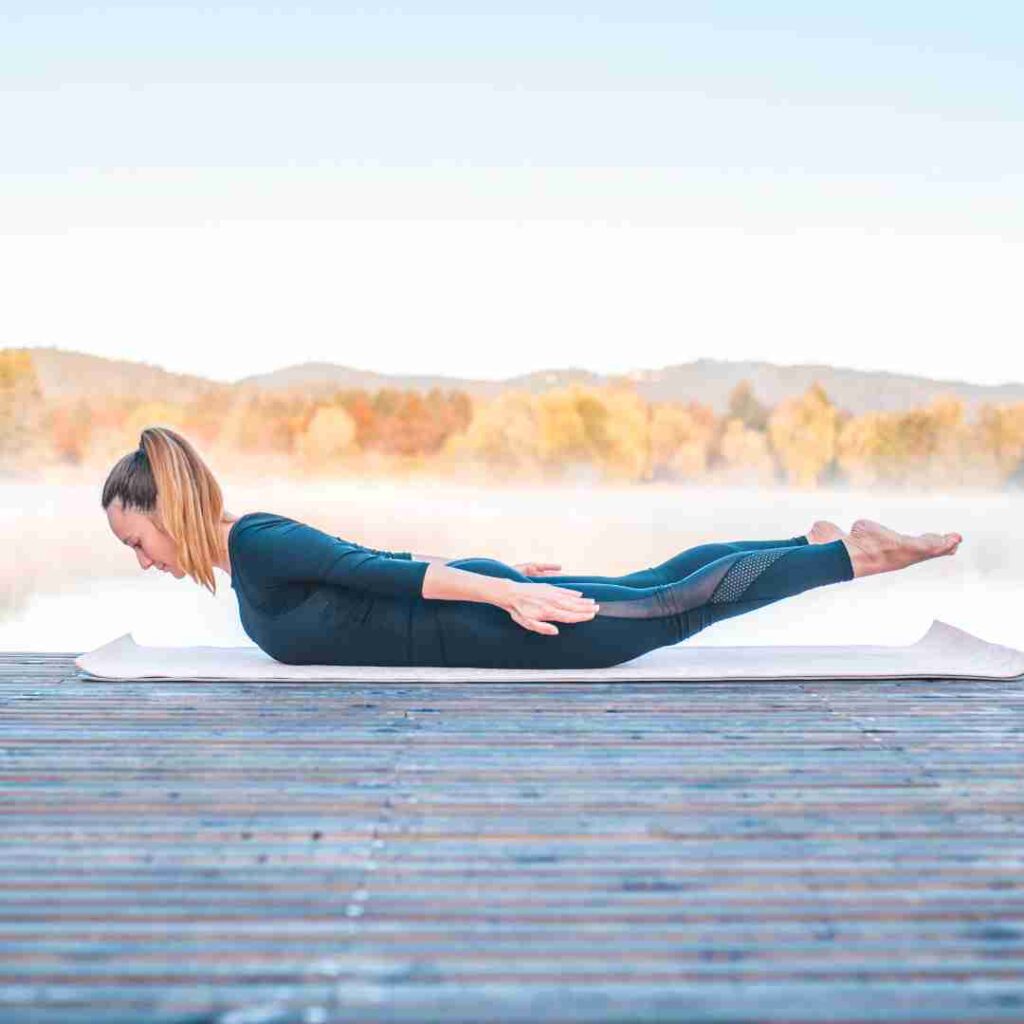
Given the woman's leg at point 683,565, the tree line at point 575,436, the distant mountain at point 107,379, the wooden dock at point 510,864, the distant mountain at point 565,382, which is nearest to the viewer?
the wooden dock at point 510,864

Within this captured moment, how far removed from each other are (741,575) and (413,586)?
73cm

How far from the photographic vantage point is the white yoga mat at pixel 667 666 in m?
2.64

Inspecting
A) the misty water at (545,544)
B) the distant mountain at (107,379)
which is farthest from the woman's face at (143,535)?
the distant mountain at (107,379)

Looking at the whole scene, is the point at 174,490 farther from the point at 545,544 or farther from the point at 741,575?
the point at 545,544

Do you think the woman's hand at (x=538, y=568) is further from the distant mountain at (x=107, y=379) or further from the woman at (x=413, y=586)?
the distant mountain at (x=107, y=379)

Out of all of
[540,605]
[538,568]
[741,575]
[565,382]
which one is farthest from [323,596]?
[565,382]

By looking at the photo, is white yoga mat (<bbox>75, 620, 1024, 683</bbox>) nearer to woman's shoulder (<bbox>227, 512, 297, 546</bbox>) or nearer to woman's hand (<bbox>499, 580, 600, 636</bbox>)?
woman's hand (<bbox>499, 580, 600, 636</bbox>)

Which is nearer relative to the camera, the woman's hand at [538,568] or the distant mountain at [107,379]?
the woman's hand at [538,568]

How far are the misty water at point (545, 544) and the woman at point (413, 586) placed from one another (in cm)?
243

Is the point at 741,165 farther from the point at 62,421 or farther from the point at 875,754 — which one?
the point at 875,754

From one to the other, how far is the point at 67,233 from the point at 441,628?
1154cm

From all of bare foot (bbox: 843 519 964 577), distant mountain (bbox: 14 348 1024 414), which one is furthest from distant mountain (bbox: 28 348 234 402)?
bare foot (bbox: 843 519 964 577)

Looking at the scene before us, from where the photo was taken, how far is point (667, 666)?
2762 millimetres

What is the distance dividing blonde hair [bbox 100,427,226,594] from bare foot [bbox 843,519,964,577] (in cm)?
141
